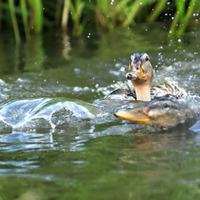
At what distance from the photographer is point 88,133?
9.77 feet

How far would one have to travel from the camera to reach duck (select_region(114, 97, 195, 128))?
282cm

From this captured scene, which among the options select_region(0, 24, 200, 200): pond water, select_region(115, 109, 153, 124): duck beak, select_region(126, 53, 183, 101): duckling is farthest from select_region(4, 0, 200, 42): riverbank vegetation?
select_region(115, 109, 153, 124): duck beak

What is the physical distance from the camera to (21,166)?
2178mm

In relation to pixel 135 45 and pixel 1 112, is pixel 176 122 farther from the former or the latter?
pixel 135 45

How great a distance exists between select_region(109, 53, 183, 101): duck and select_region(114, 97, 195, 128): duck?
0.79 metres

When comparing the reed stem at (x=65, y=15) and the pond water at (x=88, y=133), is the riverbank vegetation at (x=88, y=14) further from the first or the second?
the pond water at (x=88, y=133)

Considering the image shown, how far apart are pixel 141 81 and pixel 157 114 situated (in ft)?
3.72

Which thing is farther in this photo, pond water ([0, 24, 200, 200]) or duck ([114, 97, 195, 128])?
duck ([114, 97, 195, 128])

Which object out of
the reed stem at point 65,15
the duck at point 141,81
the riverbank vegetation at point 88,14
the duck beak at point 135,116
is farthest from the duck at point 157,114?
the reed stem at point 65,15

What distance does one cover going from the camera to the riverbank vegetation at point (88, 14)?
6617mm

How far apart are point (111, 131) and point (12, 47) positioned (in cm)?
436

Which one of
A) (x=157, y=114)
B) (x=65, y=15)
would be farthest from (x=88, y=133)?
(x=65, y=15)

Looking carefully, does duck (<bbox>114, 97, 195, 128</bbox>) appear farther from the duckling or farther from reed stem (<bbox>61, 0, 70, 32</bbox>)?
reed stem (<bbox>61, 0, 70, 32</bbox>)

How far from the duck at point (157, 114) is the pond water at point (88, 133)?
0.08 m
